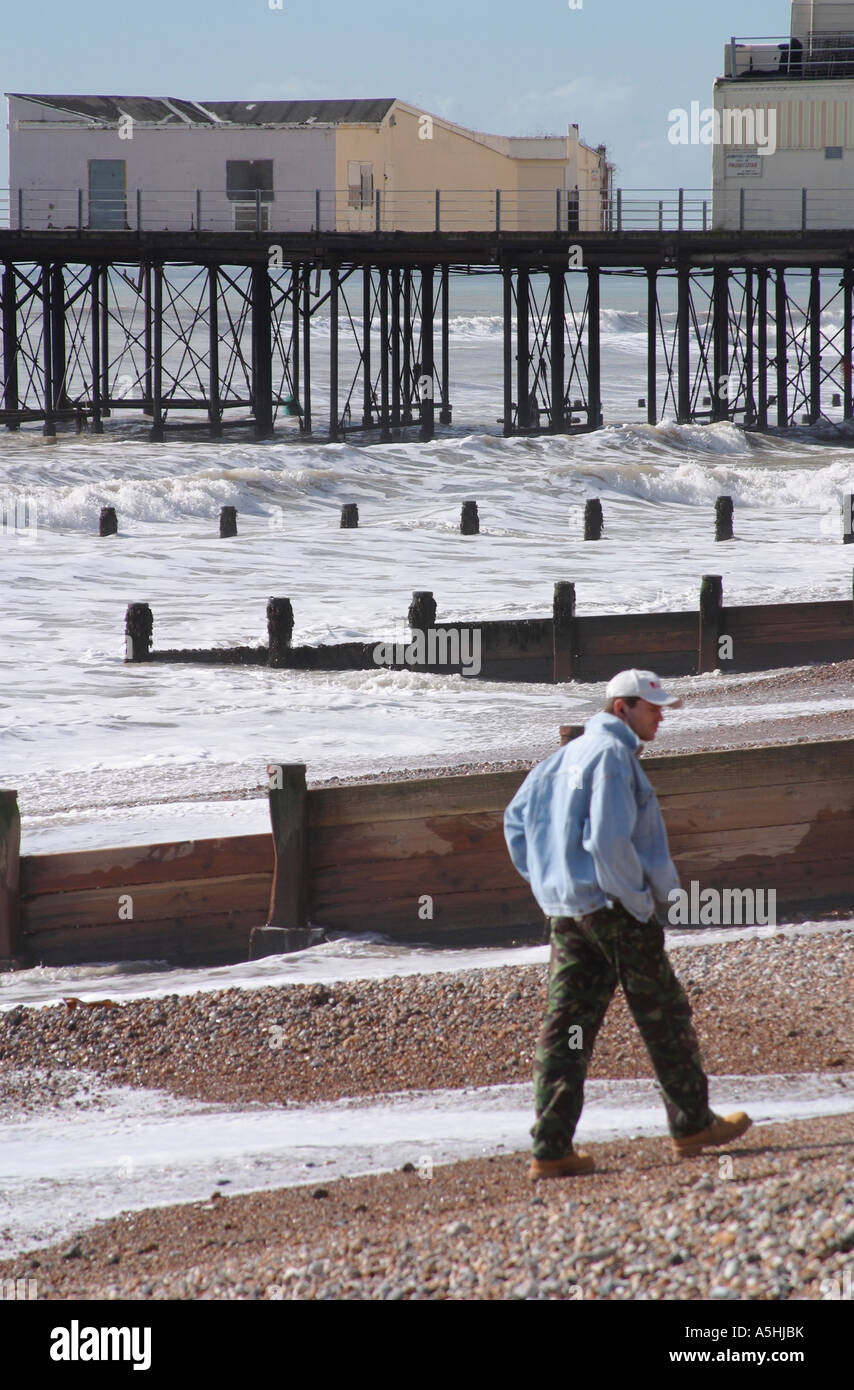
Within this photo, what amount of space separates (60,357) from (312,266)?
25.8 ft

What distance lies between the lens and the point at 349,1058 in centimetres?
639

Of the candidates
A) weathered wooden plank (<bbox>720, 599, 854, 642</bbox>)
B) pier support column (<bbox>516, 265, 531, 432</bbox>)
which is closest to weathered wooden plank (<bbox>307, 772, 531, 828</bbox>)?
weathered wooden plank (<bbox>720, 599, 854, 642</bbox>)

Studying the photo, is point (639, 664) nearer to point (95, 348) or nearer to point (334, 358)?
point (334, 358)

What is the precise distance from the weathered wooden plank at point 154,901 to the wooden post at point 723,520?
17639mm

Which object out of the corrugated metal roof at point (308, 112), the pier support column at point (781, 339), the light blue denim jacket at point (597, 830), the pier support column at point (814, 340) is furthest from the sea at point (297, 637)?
the corrugated metal roof at point (308, 112)

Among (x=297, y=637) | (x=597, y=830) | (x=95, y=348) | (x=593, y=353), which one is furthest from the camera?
(x=95, y=348)

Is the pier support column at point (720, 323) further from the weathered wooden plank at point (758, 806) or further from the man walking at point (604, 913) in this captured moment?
the man walking at point (604, 913)

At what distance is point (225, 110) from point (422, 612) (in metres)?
27.8

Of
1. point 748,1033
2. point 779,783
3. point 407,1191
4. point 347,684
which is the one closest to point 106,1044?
point 407,1191

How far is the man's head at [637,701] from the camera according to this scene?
180 inches

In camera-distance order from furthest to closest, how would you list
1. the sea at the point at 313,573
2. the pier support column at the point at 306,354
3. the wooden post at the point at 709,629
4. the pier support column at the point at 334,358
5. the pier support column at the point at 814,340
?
the pier support column at the point at 814,340 < the pier support column at the point at 306,354 < the pier support column at the point at 334,358 < the wooden post at the point at 709,629 < the sea at the point at 313,573

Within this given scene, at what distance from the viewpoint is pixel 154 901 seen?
25.4ft

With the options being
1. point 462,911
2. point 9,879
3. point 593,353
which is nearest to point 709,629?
point 462,911

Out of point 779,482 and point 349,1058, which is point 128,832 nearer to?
point 349,1058
